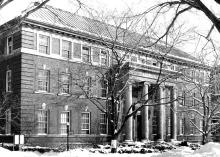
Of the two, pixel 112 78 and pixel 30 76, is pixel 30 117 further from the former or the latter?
pixel 112 78

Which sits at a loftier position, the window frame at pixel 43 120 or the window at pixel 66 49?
the window at pixel 66 49

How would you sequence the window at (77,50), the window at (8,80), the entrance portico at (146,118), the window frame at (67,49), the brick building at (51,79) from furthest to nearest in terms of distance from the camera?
the entrance portico at (146,118)
the window at (77,50)
the window frame at (67,49)
the window at (8,80)
the brick building at (51,79)

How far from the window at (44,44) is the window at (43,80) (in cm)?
207

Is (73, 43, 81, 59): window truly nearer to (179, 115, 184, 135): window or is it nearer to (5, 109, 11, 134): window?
(5, 109, 11, 134): window

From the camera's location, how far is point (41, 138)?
1342 inches

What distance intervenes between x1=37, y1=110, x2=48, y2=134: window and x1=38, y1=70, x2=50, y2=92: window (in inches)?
Answer: 90.0

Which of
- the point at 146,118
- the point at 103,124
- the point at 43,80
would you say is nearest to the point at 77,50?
the point at 43,80

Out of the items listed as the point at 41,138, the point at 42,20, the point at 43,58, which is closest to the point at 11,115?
the point at 41,138

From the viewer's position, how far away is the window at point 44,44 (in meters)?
35.7

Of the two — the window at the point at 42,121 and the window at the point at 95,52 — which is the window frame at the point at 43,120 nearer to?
the window at the point at 42,121

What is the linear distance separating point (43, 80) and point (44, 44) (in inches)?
140

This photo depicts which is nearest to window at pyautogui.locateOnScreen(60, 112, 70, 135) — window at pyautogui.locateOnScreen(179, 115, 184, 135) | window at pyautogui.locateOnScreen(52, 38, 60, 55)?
window at pyautogui.locateOnScreen(52, 38, 60, 55)

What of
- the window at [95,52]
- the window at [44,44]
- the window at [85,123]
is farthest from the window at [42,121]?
the window at [95,52]

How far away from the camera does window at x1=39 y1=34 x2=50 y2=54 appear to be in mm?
35688
